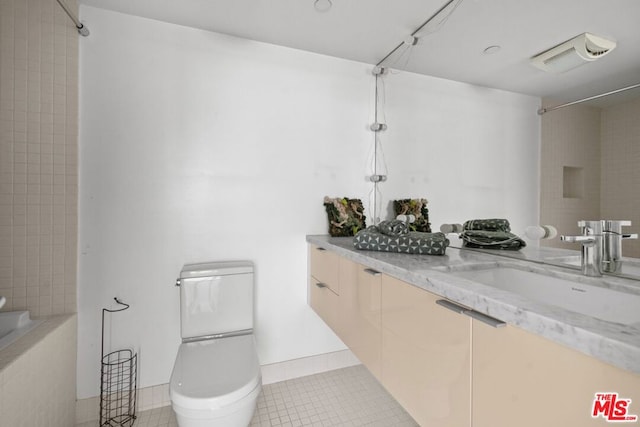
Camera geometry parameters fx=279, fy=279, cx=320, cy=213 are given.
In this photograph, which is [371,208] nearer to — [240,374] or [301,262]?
[301,262]

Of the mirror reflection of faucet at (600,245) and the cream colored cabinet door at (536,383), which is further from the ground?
the mirror reflection of faucet at (600,245)

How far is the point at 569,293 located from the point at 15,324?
2239 millimetres

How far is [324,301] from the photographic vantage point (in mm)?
1648

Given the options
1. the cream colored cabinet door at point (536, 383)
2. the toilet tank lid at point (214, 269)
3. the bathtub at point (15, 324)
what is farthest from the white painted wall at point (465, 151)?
the bathtub at point (15, 324)

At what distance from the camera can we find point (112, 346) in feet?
5.18

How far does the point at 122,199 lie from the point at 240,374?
1155 mm

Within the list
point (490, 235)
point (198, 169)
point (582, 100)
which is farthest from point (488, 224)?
point (198, 169)

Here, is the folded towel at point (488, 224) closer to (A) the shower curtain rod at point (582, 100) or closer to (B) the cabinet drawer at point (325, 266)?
(A) the shower curtain rod at point (582, 100)

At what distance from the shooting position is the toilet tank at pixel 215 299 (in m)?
1.54

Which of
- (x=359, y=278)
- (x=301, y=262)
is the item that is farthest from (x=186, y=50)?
(x=359, y=278)

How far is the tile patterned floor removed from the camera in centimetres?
153

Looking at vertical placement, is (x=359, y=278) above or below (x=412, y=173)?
below

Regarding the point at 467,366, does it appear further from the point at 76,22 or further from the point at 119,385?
the point at 76,22

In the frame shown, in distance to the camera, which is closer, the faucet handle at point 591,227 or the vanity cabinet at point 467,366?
the vanity cabinet at point 467,366
